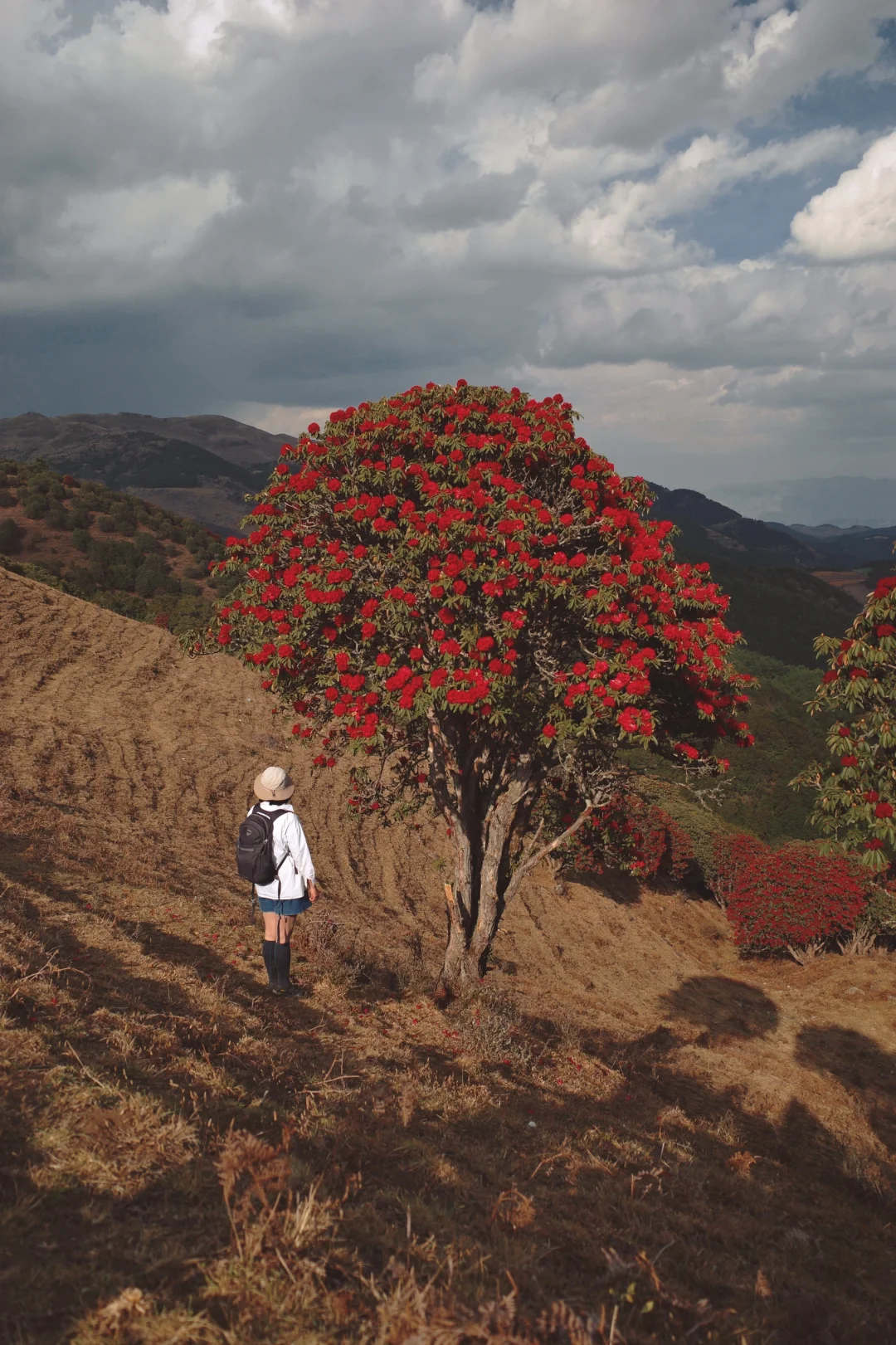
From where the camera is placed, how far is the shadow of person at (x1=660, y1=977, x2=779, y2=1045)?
12.6 meters

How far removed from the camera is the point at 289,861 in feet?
19.4

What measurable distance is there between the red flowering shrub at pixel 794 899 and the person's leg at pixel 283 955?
57.7 feet

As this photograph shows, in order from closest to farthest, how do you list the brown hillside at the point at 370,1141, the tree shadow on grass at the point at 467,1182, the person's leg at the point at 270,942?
the brown hillside at the point at 370,1141 → the tree shadow on grass at the point at 467,1182 → the person's leg at the point at 270,942

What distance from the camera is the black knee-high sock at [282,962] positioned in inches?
245

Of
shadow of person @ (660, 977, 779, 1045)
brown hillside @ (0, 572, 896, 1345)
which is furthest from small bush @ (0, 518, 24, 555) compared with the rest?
shadow of person @ (660, 977, 779, 1045)

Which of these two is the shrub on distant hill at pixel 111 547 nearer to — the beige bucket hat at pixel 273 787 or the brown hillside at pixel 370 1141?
the brown hillside at pixel 370 1141

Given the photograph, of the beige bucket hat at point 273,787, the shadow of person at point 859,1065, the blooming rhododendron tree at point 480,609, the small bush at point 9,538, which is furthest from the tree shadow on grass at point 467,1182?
the small bush at point 9,538

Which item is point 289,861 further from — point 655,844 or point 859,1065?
point 655,844

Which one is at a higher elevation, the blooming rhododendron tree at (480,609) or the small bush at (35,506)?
the small bush at (35,506)

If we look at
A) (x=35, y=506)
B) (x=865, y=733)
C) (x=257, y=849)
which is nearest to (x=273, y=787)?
(x=257, y=849)

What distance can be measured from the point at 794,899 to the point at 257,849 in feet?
62.3

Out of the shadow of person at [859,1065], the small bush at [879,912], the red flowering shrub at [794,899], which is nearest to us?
the shadow of person at [859,1065]

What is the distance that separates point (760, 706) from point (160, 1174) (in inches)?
1954

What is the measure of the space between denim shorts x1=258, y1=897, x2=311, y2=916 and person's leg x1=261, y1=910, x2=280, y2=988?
3 centimetres
